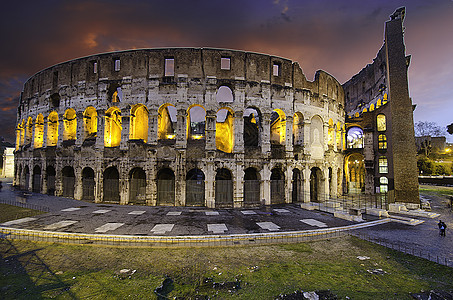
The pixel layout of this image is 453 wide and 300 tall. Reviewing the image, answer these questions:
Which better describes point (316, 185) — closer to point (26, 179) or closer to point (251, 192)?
point (251, 192)

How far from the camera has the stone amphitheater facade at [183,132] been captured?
1700 cm

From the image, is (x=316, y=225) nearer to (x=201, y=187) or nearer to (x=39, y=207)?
(x=201, y=187)

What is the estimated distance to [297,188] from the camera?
19.8 metres

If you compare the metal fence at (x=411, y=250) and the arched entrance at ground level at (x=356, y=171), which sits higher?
the arched entrance at ground level at (x=356, y=171)

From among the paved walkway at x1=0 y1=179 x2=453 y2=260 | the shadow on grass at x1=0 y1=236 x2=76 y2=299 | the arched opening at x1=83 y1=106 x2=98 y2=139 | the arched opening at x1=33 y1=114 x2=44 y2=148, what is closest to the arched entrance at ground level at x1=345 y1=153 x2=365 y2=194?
the paved walkway at x1=0 y1=179 x2=453 y2=260

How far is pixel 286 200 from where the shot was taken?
18.5m

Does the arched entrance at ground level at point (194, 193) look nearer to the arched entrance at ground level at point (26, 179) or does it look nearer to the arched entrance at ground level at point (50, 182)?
the arched entrance at ground level at point (50, 182)

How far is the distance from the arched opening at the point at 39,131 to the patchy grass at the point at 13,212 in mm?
10052

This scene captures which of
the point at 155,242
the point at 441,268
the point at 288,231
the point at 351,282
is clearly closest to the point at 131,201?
the point at 155,242

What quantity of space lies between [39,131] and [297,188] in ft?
99.6

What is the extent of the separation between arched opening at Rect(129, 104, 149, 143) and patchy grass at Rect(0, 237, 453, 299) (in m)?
11.0

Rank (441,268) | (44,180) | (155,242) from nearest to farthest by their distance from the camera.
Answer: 1. (441,268)
2. (155,242)
3. (44,180)

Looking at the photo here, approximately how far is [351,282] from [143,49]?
69.5ft

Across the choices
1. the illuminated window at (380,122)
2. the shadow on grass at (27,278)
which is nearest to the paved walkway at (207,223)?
the shadow on grass at (27,278)
